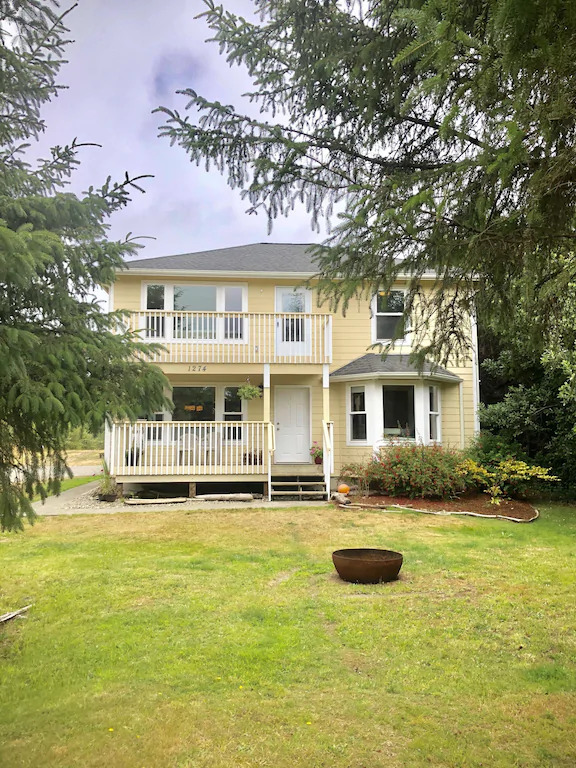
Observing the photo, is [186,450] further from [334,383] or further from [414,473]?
[414,473]

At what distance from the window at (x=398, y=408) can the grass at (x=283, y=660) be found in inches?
268

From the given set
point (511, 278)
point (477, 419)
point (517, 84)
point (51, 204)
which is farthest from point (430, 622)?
point (477, 419)

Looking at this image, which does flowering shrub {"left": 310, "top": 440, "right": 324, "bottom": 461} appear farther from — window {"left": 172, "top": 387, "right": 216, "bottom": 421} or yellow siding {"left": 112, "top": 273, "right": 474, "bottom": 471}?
window {"left": 172, "top": 387, "right": 216, "bottom": 421}

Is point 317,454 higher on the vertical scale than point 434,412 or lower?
lower

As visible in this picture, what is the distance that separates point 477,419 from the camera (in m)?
15.8

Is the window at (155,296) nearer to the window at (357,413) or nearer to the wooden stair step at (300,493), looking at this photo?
the window at (357,413)

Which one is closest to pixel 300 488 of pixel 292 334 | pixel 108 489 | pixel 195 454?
pixel 195 454

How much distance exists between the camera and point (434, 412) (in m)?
15.3

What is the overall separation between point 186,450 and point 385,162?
1025cm

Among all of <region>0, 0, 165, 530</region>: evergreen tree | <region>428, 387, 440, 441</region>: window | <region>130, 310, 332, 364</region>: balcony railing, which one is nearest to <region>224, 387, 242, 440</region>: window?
<region>130, 310, 332, 364</region>: balcony railing

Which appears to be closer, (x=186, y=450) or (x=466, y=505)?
(x=466, y=505)

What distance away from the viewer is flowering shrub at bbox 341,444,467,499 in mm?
12586

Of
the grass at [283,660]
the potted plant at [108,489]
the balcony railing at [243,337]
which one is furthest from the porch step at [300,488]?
the grass at [283,660]

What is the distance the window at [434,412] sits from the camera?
15.3 m
